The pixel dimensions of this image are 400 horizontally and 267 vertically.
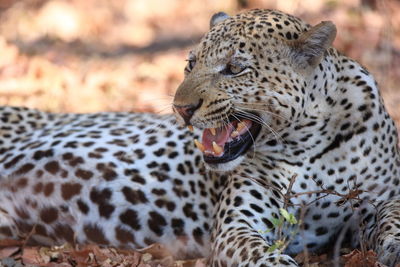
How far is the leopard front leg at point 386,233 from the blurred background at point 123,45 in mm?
3263

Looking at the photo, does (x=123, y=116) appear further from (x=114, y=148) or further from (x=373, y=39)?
(x=373, y=39)

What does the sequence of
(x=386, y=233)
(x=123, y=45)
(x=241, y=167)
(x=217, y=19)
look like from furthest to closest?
(x=123, y=45) < (x=217, y=19) < (x=241, y=167) < (x=386, y=233)

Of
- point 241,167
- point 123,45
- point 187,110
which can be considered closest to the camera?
point 187,110

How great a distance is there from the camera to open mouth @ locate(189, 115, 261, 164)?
20.1 feet

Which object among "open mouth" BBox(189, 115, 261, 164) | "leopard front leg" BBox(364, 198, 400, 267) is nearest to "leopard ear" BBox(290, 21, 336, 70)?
"open mouth" BBox(189, 115, 261, 164)

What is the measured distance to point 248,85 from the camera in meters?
6.07

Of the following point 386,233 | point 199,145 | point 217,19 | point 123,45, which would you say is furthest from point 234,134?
point 123,45

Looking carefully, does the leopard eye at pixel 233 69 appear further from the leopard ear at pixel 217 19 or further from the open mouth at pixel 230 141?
the leopard ear at pixel 217 19

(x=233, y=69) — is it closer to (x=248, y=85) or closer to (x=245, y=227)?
(x=248, y=85)

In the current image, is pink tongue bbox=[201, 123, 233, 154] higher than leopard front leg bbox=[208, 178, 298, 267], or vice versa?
pink tongue bbox=[201, 123, 233, 154]

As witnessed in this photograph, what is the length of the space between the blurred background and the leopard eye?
293cm

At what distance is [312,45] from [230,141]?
2.95ft

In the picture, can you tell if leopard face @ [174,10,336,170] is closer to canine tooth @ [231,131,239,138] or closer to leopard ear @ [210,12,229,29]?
canine tooth @ [231,131,239,138]

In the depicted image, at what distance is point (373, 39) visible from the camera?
13281 mm
